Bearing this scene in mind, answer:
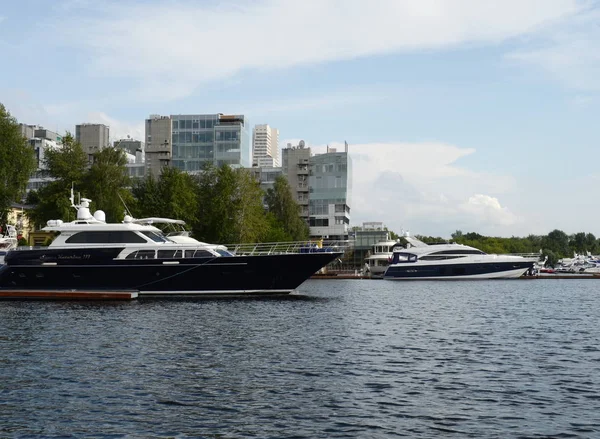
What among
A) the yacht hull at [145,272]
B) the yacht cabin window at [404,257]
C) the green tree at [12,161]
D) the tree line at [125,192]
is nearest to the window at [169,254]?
the yacht hull at [145,272]

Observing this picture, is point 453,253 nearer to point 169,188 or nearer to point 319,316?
point 169,188

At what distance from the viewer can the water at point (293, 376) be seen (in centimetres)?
1606

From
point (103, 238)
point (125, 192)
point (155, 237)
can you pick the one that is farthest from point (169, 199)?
point (103, 238)

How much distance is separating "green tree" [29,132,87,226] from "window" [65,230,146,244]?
97.7 ft

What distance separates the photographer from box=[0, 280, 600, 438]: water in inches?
632

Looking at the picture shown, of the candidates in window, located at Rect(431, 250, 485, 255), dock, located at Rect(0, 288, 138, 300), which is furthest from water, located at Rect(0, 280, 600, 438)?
window, located at Rect(431, 250, 485, 255)

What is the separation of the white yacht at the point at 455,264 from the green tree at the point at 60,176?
43.9m

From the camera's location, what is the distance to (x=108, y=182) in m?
79.0

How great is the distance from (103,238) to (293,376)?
30394mm

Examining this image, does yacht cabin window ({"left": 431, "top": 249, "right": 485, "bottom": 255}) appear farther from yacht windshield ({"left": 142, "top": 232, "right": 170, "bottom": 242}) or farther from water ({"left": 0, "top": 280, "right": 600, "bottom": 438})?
water ({"left": 0, "top": 280, "right": 600, "bottom": 438})

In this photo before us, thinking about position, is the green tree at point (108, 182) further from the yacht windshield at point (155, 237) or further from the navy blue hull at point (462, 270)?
the navy blue hull at point (462, 270)

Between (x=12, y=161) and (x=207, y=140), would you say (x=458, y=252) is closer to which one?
(x=207, y=140)

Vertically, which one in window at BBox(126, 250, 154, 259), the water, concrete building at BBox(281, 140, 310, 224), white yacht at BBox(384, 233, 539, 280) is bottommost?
the water

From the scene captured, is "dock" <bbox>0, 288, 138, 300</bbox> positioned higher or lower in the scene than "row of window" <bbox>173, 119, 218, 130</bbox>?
lower
